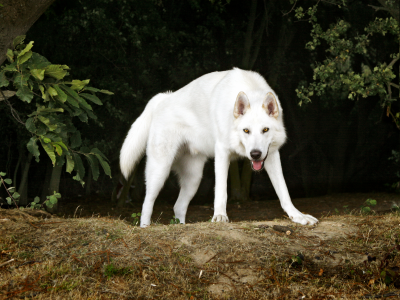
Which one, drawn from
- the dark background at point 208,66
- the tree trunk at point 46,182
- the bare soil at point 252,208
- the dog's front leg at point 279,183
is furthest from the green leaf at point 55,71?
the tree trunk at point 46,182

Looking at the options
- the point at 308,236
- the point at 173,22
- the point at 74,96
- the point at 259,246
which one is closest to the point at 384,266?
the point at 308,236

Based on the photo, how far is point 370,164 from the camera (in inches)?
605

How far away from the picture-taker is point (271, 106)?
15.6 feet

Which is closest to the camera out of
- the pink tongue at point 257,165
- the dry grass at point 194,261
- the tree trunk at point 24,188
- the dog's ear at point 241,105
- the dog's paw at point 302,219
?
the dry grass at point 194,261

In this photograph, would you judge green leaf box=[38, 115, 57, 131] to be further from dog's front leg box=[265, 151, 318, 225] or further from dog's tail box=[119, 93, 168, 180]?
dog's front leg box=[265, 151, 318, 225]

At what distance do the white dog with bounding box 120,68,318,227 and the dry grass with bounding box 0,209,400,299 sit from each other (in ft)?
2.91

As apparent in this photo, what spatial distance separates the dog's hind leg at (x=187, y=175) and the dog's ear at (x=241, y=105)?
4.82 ft

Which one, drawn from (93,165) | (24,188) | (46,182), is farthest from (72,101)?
(24,188)

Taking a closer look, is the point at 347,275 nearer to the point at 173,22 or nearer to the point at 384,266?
the point at 384,266

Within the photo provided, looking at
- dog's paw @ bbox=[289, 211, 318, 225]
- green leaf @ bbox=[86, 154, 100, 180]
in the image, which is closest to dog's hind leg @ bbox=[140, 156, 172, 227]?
green leaf @ bbox=[86, 154, 100, 180]

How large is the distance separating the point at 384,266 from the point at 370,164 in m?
13.1

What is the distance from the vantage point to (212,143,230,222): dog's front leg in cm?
479

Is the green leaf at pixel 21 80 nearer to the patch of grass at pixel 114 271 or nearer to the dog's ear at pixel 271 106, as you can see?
the patch of grass at pixel 114 271

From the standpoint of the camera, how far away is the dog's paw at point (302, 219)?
4.39 metres
